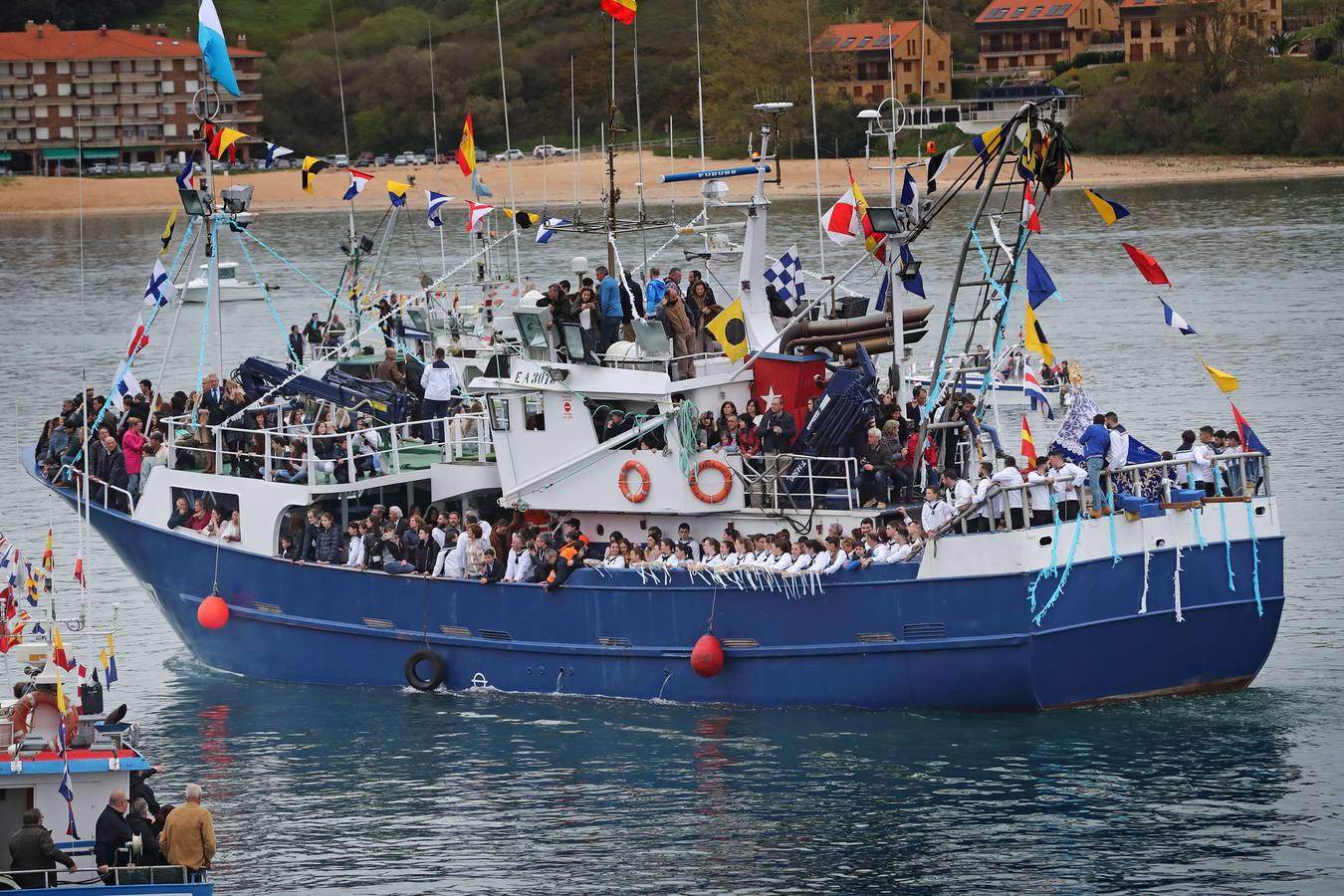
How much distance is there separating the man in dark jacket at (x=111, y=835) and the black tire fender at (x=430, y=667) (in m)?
9.06

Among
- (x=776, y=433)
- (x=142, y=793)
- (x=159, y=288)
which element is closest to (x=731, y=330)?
(x=776, y=433)

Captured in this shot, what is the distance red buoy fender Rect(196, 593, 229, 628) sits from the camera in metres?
28.8

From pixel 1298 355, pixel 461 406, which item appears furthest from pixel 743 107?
Answer: pixel 461 406

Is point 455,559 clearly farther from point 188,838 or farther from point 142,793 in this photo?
point 188,838

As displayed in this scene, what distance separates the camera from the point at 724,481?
26.3m

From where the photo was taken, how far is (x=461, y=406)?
98.2ft

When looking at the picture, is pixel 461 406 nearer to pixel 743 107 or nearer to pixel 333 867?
pixel 333 867

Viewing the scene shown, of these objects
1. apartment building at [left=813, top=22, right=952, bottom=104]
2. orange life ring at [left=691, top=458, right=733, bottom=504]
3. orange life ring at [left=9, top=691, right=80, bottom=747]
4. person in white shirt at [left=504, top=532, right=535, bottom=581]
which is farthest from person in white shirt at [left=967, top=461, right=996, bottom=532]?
apartment building at [left=813, top=22, right=952, bottom=104]

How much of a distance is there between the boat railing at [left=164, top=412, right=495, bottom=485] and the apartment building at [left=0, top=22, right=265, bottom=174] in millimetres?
99772

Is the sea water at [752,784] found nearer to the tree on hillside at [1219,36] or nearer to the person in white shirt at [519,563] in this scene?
the person in white shirt at [519,563]

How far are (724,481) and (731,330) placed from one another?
6.19 ft

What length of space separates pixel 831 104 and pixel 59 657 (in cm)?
7886

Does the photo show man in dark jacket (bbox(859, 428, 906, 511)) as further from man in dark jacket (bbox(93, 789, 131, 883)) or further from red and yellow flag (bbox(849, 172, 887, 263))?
man in dark jacket (bbox(93, 789, 131, 883))

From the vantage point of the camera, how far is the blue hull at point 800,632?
24609mm
